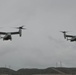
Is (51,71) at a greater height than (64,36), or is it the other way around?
(64,36)

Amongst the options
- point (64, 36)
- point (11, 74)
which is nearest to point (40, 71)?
point (11, 74)

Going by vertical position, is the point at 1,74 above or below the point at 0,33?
below

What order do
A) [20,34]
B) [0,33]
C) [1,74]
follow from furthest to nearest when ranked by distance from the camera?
1. [1,74]
2. [0,33]
3. [20,34]

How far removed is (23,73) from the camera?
150125mm

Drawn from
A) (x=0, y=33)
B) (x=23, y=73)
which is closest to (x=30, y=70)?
(x=23, y=73)

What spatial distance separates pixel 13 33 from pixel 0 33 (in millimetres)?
5303

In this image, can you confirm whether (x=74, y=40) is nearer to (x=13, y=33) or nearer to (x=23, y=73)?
(x=13, y=33)

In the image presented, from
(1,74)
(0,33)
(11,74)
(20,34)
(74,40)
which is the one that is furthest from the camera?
(11,74)

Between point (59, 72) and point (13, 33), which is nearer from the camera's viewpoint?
point (13, 33)

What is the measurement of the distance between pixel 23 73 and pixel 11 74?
8763 mm

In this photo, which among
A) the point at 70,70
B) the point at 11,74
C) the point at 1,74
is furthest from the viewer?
the point at 70,70

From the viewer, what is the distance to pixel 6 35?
67.5 metres

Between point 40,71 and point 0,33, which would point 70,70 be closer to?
point 40,71

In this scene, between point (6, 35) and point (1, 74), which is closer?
point (6, 35)
